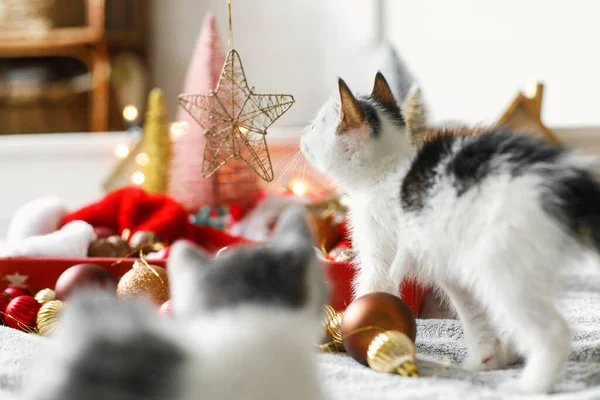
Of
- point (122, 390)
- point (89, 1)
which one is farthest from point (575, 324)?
point (89, 1)

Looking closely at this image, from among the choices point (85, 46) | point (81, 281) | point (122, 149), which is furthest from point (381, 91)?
point (85, 46)

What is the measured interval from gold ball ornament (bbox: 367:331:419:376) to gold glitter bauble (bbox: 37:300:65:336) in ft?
1.47

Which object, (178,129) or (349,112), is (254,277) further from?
(178,129)

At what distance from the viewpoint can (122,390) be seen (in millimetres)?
413

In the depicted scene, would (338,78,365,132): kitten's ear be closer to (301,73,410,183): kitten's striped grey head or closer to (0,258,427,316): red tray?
(301,73,410,183): kitten's striped grey head

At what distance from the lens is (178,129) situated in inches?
65.6

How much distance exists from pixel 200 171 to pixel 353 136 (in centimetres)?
80

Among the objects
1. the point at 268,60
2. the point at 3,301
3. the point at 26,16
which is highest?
the point at 26,16

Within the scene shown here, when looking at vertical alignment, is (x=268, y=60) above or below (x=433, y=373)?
above

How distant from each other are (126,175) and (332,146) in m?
1.07

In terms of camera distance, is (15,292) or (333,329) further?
(15,292)

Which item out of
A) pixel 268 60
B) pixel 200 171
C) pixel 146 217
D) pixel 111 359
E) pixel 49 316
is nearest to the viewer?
pixel 111 359

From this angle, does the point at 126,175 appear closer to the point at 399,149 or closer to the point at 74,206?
the point at 74,206

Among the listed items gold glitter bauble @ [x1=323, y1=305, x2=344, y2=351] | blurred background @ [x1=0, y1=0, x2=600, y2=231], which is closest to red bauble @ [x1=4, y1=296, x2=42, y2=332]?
gold glitter bauble @ [x1=323, y1=305, x2=344, y2=351]
